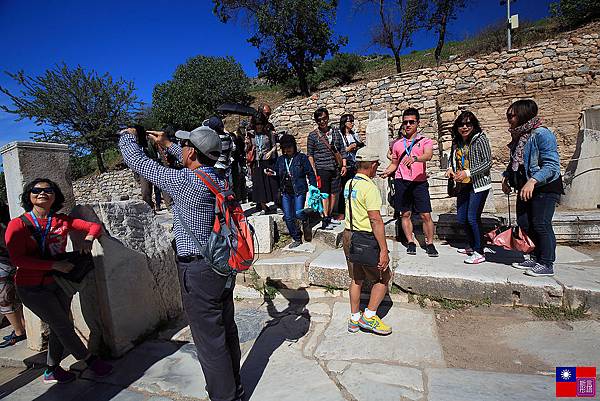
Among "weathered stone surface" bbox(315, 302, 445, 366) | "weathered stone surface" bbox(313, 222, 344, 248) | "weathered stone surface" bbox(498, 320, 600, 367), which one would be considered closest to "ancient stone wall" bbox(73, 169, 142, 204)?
"weathered stone surface" bbox(313, 222, 344, 248)

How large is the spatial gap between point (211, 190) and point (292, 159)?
108 inches

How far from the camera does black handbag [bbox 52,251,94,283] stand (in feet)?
7.96

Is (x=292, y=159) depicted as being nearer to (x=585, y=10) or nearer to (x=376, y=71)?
(x=585, y=10)

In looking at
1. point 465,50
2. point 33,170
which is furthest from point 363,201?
point 465,50

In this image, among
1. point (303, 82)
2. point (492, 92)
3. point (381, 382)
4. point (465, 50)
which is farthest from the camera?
point (303, 82)

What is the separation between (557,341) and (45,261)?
4026 millimetres

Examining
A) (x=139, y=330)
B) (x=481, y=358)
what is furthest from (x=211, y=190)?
(x=481, y=358)

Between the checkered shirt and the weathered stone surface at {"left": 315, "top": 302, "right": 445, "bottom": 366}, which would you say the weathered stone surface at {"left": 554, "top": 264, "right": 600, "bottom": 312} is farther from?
the checkered shirt

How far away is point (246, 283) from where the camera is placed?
4.11 m

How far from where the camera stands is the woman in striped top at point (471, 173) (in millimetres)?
3465

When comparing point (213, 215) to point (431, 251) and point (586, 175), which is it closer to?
point (431, 251)

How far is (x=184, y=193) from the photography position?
6.02ft

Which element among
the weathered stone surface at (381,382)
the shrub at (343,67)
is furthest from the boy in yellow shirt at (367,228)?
the shrub at (343,67)

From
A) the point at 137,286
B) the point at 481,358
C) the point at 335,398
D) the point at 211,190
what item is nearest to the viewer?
the point at 211,190
